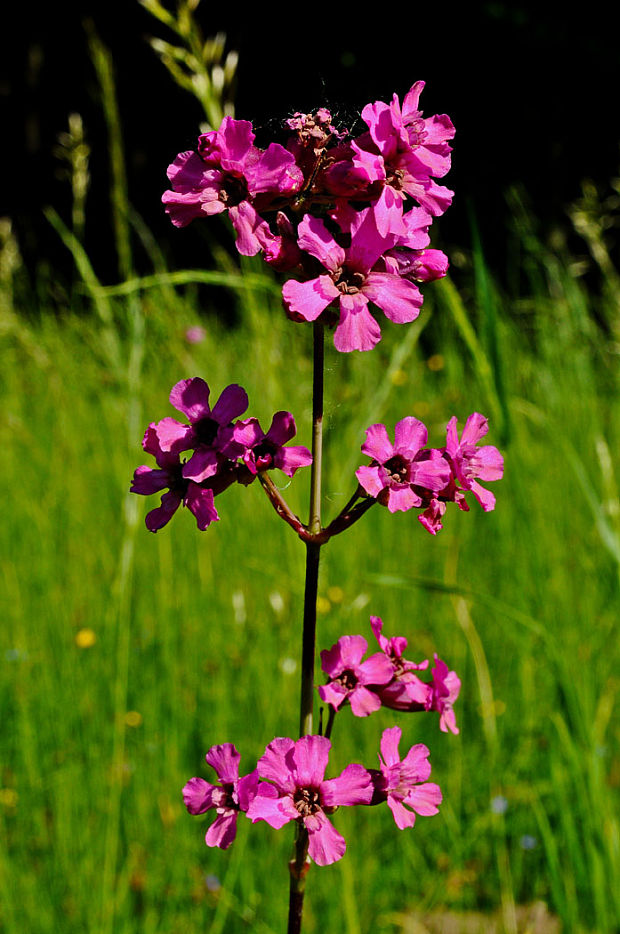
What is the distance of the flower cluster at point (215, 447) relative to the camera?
0.70 metres

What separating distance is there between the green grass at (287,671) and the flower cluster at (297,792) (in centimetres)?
31

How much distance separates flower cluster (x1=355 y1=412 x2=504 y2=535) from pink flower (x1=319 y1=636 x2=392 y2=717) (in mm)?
134

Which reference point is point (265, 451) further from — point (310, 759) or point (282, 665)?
point (282, 665)

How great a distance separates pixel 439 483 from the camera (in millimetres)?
714

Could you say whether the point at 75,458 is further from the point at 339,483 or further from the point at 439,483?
the point at 439,483

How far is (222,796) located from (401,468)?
326 mm

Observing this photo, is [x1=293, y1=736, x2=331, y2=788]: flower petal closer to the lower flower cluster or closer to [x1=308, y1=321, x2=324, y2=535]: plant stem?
the lower flower cluster

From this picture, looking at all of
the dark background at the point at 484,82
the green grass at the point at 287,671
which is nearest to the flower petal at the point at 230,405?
the green grass at the point at 287,671

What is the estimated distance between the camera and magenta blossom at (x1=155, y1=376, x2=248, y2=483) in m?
0.71

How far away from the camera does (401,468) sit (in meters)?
0.73

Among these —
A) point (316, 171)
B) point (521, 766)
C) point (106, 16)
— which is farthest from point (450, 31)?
point (316, 171)

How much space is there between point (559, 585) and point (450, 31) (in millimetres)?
5205

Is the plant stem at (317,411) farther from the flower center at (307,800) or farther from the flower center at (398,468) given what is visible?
the flower center at (307,800)

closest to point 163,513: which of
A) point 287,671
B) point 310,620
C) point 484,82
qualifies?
point 310,620
